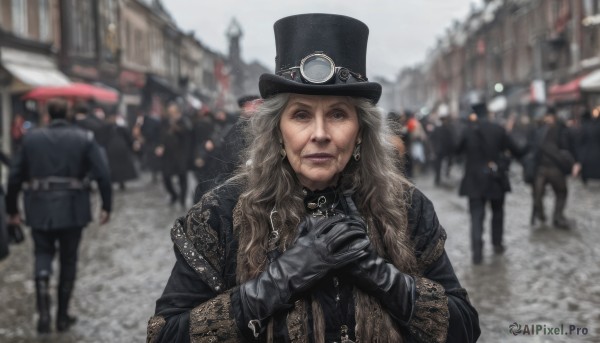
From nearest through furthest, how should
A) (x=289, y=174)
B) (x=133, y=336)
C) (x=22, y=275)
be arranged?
(x=289, y=174)
(x=133, y=336)
(x=22, y=275)

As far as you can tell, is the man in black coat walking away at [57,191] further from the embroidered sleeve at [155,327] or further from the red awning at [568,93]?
the red awning at [568,93]

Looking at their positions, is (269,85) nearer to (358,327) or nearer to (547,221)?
(358,327)

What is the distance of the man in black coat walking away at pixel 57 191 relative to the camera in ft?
18.2

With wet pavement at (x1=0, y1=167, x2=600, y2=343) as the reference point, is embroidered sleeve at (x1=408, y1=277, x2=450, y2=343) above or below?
above

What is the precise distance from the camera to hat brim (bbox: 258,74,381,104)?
210cm

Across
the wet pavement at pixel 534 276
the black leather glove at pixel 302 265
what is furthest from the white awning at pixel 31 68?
the black leather glove at pixel 302 265

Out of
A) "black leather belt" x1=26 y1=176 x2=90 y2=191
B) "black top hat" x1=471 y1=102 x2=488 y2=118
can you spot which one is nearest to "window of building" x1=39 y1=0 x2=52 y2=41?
"black top hat" x1=471 y1=102 x2=488 y2=118

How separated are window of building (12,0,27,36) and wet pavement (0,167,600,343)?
40.0ft

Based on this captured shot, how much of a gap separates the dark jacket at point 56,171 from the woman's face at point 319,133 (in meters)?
3.88

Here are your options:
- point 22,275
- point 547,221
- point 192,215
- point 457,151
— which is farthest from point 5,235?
point 547,221

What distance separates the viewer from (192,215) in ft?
7.25

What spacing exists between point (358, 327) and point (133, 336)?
3.55m

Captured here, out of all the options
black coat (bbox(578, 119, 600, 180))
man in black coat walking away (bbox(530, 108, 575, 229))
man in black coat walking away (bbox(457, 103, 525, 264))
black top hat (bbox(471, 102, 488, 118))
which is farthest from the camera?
black coat (bbox(578, 119, 600, 180))

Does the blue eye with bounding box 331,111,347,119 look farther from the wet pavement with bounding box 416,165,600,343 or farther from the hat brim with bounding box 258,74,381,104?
the wet pavement with bounding box 416,165,600,343
